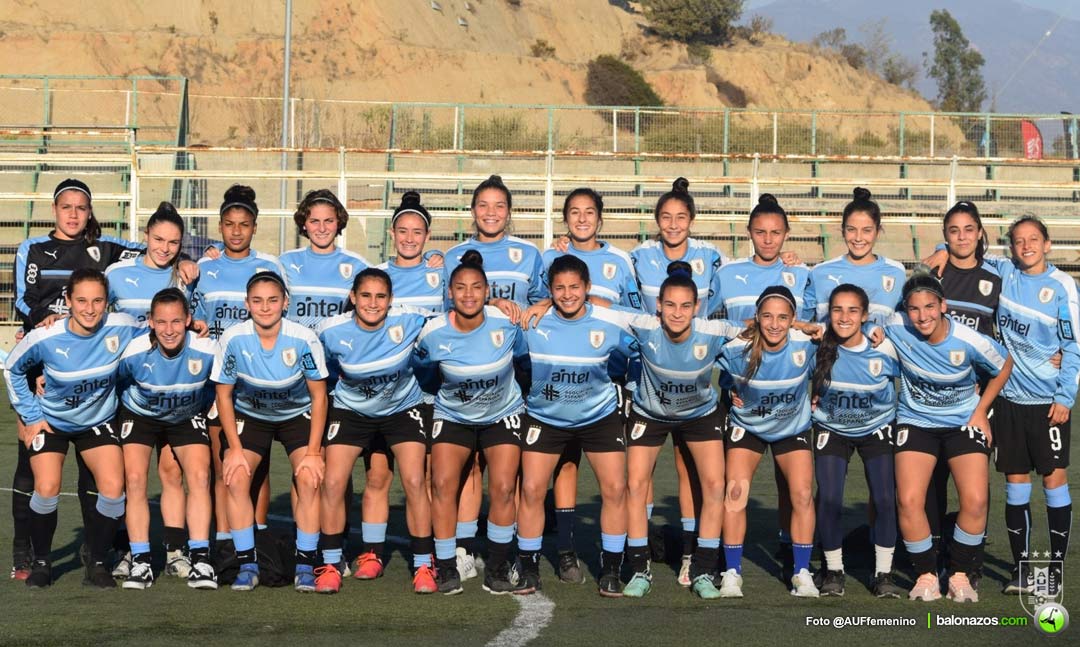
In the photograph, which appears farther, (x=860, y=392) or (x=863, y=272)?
(x=863, y=272)

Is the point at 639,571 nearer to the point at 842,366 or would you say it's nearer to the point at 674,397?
the point at 674,397

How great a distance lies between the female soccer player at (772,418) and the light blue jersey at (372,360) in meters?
1.56

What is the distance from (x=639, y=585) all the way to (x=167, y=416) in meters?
2.46

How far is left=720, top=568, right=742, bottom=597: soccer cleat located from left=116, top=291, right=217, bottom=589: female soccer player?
2442 millimetres

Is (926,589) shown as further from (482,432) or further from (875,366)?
(482,432)

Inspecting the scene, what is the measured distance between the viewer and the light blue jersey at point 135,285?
6.73 meters

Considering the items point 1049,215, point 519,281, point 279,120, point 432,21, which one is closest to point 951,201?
point 1049,215

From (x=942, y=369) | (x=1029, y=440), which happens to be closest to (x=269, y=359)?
(x=942, y=369)

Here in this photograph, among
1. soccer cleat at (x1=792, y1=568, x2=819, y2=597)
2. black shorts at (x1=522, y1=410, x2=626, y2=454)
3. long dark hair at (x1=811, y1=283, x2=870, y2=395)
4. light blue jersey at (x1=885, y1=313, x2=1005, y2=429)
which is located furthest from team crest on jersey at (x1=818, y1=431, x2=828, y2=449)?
black shorts at (x1=522, y1=410, x2=626, y2=454)

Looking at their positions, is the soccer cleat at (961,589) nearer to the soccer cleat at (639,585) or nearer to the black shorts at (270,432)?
the soccer cleat at (639,585)

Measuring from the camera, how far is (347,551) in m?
7.24

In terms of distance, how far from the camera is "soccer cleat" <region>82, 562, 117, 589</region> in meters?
6.32

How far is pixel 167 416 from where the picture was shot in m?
6.48

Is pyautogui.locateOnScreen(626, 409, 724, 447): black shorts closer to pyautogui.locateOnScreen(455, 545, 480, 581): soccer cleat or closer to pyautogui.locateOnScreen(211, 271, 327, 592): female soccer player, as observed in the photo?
pyautogui.locateOnScreen(455, 545, 480, 581): soccer cleat
